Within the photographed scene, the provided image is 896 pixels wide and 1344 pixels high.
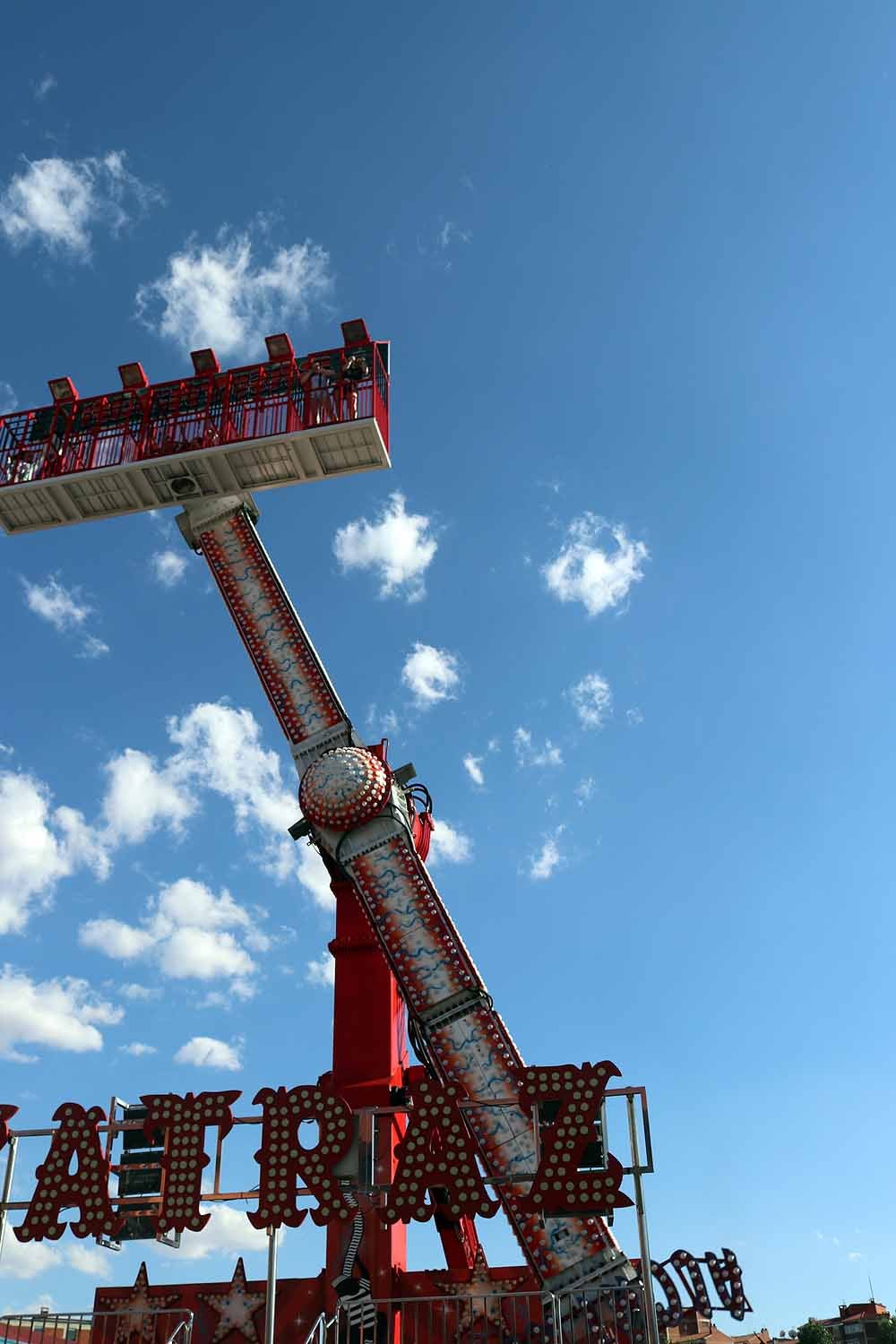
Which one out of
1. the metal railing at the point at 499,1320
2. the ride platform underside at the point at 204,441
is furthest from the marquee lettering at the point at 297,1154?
the ride platform underside at the point at 204,441

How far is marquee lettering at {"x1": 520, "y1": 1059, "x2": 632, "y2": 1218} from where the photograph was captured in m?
14.8

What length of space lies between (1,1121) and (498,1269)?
8.20 m

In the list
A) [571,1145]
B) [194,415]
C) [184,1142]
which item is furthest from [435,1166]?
[194,415]

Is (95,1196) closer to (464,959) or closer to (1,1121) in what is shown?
(1,1121)

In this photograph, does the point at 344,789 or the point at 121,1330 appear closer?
the point at 121,1330

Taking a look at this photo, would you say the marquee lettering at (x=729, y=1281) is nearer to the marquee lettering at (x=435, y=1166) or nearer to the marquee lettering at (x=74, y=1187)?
the marquee lettering at (x=435, y=1166)

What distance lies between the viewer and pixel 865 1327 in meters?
85.2

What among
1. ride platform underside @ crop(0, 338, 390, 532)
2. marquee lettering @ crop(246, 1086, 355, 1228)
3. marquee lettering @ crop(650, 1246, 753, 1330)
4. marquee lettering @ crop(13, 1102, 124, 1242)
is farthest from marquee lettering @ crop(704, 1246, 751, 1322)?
ride platform underside @ crop(0, 338, 390, 532)

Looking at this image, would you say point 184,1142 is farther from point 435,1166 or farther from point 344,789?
point 344,789

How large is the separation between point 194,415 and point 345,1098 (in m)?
15.0

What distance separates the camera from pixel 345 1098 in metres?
19.9

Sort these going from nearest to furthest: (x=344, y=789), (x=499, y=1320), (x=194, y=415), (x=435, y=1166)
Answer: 1. (x=435, y=1166)
2. (x=499, y=1320)
3. (x=344, y=789)
4. (x=194, y=415)

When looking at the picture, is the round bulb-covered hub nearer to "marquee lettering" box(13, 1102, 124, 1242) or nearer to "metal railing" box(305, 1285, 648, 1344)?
"marquee lettering" box(13, 1102, 124, 1242)

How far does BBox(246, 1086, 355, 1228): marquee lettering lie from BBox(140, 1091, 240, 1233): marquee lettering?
63cm
